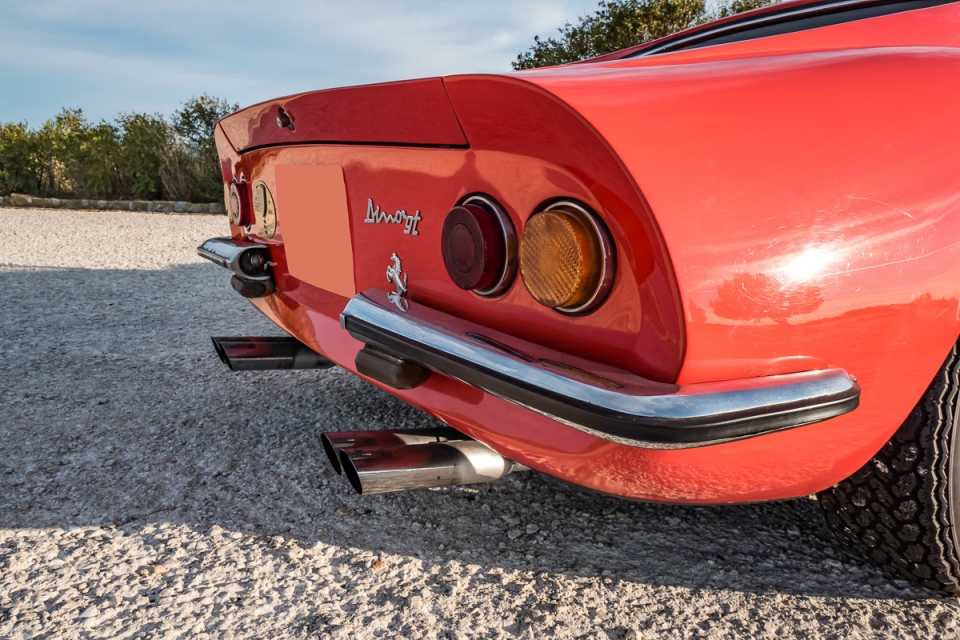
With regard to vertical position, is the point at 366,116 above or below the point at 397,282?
above

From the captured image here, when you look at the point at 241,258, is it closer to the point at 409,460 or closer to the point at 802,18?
the point at 409,460

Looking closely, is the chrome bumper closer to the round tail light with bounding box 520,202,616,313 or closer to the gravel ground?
the round tail light with bounding box 520,202,616,313

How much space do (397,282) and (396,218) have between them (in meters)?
0.15

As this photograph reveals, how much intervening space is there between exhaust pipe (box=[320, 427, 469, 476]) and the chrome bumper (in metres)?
0.37

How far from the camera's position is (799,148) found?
3.89ft

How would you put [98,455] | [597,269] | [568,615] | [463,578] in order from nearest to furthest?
[597,269] < [568,615] < [463,578] < [98,455]

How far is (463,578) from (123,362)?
2.41 meters

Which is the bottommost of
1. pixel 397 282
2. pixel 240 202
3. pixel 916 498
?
pixel 916 498

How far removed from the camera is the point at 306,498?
79.9 inches

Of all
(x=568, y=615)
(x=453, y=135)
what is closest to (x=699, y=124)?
(x=453, y=135)

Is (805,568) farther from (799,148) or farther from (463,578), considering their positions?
(799,148)

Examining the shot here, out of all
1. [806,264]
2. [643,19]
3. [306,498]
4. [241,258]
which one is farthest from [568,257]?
[643,19]

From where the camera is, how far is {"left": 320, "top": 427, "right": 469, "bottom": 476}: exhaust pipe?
61.9 inches

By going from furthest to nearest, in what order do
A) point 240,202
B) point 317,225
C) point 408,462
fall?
1. point 240,202
2. point 317,225
3. point 408,462
